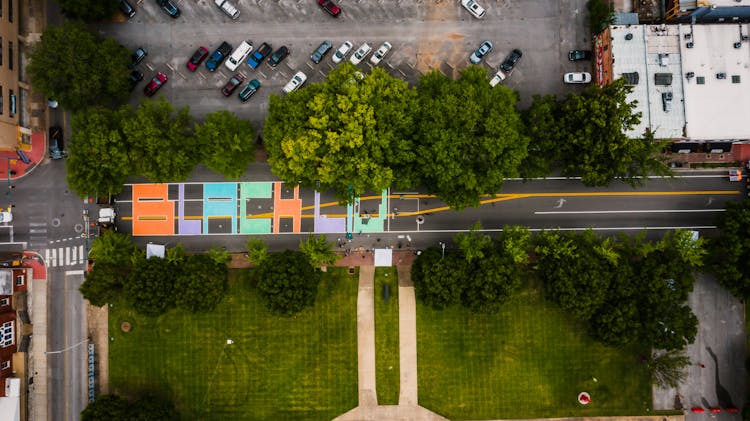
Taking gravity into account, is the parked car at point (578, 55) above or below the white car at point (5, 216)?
above

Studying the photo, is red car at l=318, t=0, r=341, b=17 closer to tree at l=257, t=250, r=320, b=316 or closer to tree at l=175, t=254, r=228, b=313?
tree at l=257, t=250, r=320, b=316

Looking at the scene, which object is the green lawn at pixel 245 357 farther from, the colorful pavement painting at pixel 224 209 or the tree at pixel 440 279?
the tree at pixel 440 279

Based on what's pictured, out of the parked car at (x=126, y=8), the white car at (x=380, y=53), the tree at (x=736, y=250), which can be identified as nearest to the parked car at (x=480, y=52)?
the white car at (x=380, y=53)

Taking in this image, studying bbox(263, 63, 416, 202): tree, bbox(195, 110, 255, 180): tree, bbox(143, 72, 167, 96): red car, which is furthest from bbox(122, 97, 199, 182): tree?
bbox(263, 63, 416, 202): tree

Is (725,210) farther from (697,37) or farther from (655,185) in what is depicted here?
(697,37)

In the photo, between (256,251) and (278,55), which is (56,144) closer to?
(256,251)

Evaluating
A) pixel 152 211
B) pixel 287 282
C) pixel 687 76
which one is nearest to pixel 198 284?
pixel 287 282

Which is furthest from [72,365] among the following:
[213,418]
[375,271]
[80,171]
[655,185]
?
[655,185]
